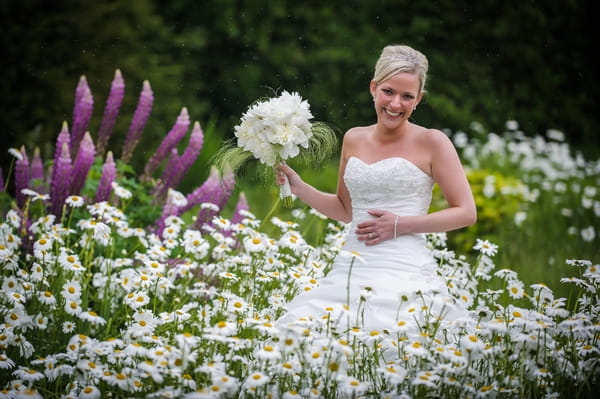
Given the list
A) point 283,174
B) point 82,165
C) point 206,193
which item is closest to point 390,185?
point 283,174

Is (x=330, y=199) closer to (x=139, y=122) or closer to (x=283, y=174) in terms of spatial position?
(x=283, y=174)

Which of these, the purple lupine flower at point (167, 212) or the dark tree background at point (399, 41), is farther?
the dark tree background at point (399, 41)

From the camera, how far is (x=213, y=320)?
121 inches

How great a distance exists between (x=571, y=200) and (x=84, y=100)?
4.44 metres

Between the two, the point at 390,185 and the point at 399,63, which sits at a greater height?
the point at 399,63

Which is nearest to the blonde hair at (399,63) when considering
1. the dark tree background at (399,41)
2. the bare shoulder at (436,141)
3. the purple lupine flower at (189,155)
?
the bare shoulder at (436,141)

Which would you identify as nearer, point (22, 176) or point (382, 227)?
point (382, 227)

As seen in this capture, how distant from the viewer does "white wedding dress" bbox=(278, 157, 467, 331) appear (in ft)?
8.83

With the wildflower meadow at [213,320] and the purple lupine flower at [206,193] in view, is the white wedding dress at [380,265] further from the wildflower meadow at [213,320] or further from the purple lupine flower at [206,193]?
the purple lupine flower at [206,193]

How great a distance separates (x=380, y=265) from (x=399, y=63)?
0.83 metres

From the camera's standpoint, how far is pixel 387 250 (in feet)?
9.72

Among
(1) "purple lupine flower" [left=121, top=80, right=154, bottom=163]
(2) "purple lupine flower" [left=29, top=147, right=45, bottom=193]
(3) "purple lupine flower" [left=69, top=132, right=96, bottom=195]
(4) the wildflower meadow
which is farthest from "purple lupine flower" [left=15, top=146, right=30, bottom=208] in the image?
(1) "purple lupine flower" [left=121, top=80, right=154, bottom=163]

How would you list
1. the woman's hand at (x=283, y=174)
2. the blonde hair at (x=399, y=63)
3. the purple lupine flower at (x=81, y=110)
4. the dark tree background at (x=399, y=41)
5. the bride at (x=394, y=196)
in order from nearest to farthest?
the bride at (x=394, y=196) → the blonde hair at (x=399, y=63) → the woman's hand at (x=283, y=174) → the purple lupine flower at (x=81, y=110) → the dark tree background at (x=399, y=41)

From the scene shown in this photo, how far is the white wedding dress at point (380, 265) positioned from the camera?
8.83ft
